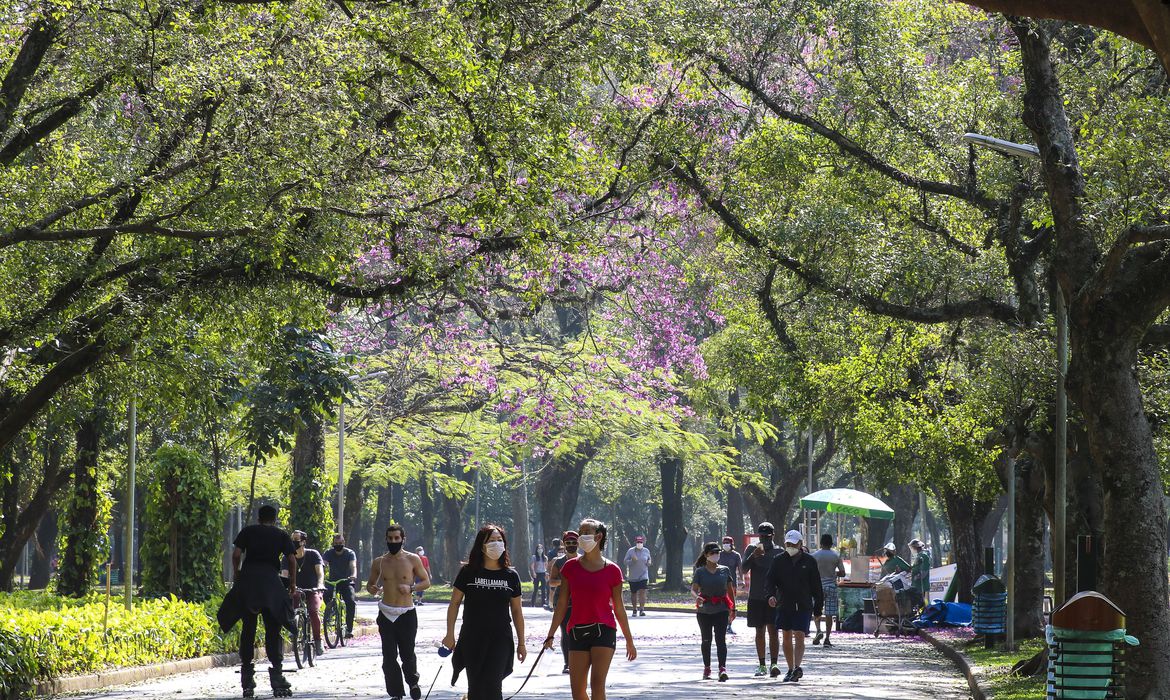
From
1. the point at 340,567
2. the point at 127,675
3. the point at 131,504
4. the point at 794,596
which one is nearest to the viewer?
the point at 127,675

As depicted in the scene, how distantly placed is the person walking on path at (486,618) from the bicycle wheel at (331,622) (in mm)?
13621

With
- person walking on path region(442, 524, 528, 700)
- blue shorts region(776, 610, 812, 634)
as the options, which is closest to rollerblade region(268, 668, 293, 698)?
person walking on path region(442, 524, 528, 700)

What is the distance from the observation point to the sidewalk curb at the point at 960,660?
16.8 meters

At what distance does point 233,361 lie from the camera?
2348 cm

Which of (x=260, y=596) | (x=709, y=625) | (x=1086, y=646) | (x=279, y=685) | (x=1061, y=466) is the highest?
(x=1061, y=466)

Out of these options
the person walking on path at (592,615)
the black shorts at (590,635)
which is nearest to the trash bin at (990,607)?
the person walking on path at (592,615)

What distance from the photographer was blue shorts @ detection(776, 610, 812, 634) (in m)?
18.5

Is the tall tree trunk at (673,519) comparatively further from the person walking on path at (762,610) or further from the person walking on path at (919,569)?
the person walking on path at (762,610)

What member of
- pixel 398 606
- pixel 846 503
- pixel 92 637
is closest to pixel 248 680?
pixel 398 606

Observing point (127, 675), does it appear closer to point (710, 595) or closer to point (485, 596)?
point (710, 595)

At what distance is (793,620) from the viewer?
60.7ft

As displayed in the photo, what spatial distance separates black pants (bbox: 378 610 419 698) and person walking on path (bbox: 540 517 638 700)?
→ 2.84 meters

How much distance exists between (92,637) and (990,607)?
521 inches

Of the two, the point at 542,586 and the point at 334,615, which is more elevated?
the point at 334,615
